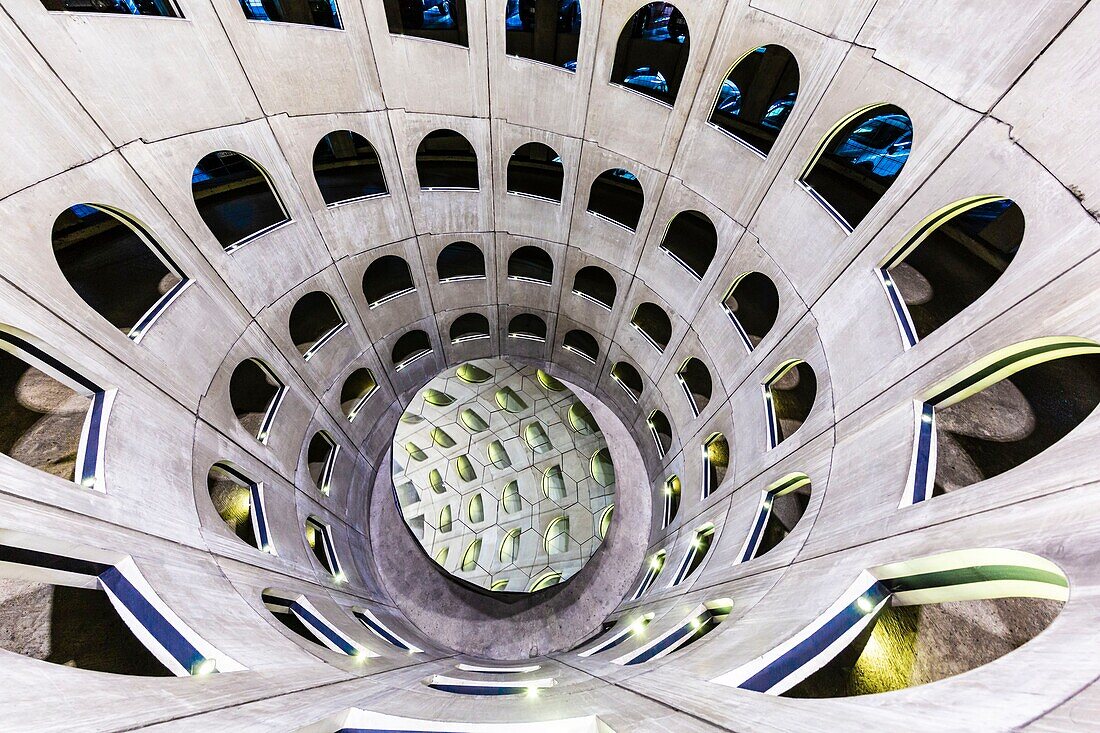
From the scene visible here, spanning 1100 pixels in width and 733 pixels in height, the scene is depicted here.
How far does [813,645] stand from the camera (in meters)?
4.48

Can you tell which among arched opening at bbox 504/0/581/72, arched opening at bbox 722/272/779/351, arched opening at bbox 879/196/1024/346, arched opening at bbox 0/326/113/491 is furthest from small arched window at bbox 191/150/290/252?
arched opening at bbox 879/196/1024/346

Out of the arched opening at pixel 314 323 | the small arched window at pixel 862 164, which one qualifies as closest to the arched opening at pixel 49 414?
the arched opening at pixel 314 323

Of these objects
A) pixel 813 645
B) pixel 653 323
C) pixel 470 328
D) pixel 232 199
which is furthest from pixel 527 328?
pixel 813 645

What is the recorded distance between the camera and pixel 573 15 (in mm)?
11523

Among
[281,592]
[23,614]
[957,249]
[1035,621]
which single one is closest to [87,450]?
[23,614]

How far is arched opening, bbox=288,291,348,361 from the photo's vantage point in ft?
34.2

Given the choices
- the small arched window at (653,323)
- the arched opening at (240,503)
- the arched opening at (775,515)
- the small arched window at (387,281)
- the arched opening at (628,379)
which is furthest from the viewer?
the arched opening at (628,379)

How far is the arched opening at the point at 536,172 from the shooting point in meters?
13.0

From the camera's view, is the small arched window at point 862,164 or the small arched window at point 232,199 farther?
the small arched window at point 232,199

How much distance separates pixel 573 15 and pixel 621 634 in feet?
47.1

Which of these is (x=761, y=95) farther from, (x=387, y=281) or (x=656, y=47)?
(x=387, y=281)

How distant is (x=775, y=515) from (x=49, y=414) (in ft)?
35.7

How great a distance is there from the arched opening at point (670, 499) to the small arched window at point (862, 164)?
7383mm

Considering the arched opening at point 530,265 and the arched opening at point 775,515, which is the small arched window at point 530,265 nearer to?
the arched opening at point 530,265
